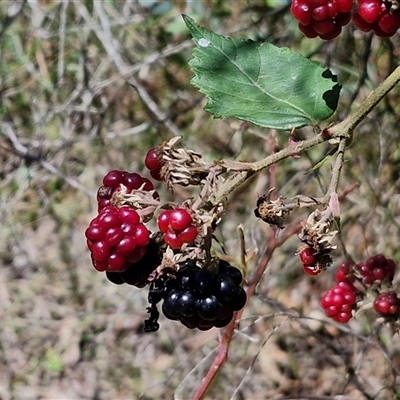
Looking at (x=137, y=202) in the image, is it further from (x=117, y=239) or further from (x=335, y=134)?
(x=335, y=134)

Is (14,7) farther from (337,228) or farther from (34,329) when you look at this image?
(337,228)

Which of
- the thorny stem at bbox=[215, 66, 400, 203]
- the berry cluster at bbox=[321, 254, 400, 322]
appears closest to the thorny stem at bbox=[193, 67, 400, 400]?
the thorny stem at bbox=[215, 66, 400, 203]

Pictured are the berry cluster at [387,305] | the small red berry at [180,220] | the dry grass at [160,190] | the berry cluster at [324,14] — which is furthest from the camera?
the dry grass at [160,190]

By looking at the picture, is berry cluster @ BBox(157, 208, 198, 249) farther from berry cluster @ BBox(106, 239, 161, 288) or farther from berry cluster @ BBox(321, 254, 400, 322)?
berry cluster @ BBox(321, 254, 400, 322)

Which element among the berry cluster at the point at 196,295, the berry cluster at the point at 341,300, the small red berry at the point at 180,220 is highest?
the small red berry at the point at 180,220

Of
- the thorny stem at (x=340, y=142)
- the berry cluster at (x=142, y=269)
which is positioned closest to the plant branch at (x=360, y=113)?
the thorny stem at (x=340, y=142)

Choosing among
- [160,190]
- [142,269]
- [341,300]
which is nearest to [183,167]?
[142,269]

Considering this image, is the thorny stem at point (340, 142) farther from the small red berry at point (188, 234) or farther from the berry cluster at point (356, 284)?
the berry cluster at point (356, 284)
